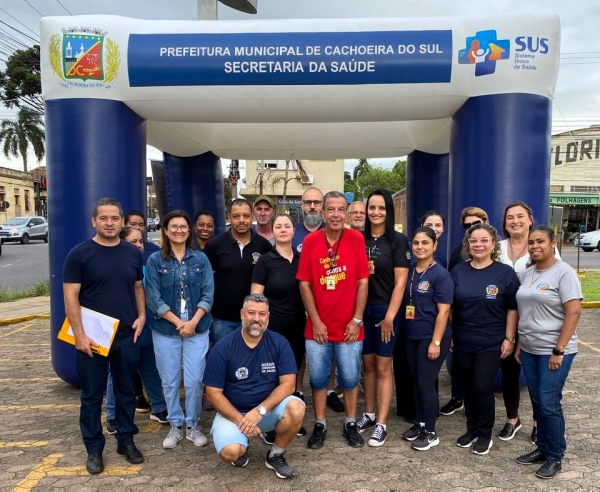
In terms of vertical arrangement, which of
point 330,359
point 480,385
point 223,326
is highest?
point 223,326

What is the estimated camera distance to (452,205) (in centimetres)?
468

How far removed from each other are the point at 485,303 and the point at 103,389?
2.55 meters

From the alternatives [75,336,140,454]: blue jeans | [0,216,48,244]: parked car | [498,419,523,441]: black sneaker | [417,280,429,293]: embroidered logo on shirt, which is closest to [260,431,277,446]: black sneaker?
[75,336,140,454]: blue jeans

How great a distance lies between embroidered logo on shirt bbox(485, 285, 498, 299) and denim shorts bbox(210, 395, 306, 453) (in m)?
1.40

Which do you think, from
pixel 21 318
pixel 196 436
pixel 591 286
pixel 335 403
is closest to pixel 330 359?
pixel 335 403

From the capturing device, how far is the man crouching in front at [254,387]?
3.00 meters

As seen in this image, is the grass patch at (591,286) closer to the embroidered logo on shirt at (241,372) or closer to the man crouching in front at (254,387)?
the man crouching in front at (254,387)

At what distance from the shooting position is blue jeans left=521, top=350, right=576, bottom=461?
9.90 ft

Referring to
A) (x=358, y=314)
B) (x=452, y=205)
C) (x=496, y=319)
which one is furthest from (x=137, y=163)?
(x=496, y=319)

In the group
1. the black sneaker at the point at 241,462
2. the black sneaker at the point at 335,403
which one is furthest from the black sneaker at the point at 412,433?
the black sneaker at the point at 241,462

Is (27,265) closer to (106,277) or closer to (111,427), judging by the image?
(111,427)

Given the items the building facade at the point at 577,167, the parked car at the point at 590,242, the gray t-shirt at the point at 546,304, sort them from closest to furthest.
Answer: the gray t-shirt at the point at 546,304, the parked car at the point at 590,242, the building facade at the point at 577,167

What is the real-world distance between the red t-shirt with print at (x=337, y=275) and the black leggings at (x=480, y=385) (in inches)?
33.5

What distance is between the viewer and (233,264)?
377 cm
